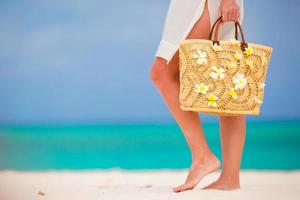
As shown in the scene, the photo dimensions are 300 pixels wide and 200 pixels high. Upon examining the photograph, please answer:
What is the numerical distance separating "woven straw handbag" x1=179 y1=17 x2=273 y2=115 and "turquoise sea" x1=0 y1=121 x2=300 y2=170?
20.6 inches

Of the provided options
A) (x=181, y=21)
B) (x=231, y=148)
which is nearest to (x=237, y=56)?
(x=181, y=21)

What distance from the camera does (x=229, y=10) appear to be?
254 centimetres

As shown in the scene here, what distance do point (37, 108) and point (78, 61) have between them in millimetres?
262

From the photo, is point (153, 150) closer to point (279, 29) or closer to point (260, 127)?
point (260, 127)

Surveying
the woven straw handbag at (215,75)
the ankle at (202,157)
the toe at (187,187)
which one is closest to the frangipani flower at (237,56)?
the woven straw handbag at (215,75)

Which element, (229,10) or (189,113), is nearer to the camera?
(229,10)

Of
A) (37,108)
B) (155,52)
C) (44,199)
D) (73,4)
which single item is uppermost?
(73,4)

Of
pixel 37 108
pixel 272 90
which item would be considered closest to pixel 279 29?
pixel 272 90

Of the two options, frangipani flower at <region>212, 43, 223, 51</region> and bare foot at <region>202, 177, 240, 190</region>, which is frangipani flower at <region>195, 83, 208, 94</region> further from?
bare foot at <region>202, 177, 240, 190</region>

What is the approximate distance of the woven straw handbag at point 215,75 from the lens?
8.07 feet

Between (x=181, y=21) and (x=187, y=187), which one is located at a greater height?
(x=181, y=21)

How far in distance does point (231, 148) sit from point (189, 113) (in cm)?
21

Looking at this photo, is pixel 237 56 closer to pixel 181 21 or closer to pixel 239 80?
pixel 239 80

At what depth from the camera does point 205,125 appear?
3078 mm
